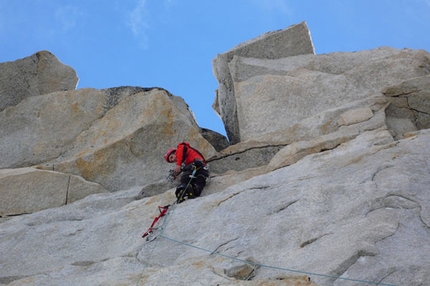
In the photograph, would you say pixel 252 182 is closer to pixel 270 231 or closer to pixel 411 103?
pixel 270 231

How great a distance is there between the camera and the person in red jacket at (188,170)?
10.7 metres

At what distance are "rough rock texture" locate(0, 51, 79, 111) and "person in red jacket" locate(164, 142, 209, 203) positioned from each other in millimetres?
4695

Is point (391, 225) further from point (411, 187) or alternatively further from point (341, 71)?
point (341, 71)

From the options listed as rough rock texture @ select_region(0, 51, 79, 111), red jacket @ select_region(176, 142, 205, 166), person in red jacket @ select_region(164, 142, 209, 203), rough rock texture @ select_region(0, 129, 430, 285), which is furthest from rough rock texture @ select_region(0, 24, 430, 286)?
rough rock texture @ select_region(0, 51, 79, 111)

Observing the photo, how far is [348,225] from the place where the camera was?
297 inches

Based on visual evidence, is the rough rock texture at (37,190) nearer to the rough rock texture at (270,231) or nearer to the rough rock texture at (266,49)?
the rough rock texture at (270,231)

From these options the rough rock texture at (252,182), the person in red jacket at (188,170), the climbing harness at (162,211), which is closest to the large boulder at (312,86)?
the rough rock texture at (252,182)

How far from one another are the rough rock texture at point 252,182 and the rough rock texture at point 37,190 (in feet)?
0.13

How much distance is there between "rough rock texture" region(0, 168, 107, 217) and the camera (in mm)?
12125

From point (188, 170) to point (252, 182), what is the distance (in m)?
1.68

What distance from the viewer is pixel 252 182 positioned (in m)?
9.97

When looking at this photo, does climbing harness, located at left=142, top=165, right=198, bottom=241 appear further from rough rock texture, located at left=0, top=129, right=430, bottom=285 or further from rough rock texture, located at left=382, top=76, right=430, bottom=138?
rough rock texture, located at left=382, top=76, right=430, bottom=138

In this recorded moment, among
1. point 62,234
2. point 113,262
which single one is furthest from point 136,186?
point 113,262

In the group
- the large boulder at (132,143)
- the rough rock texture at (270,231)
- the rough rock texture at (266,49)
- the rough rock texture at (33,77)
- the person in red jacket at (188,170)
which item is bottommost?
the rough rock texture at (270,231)
